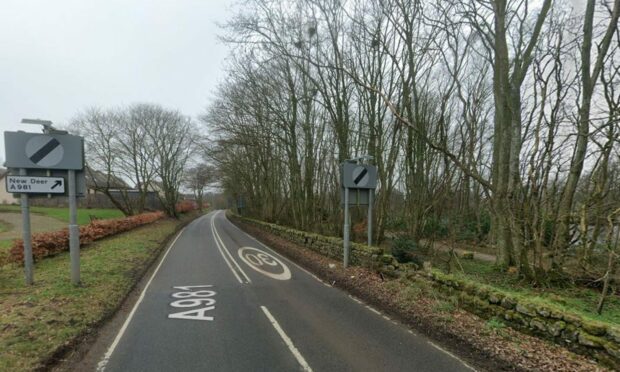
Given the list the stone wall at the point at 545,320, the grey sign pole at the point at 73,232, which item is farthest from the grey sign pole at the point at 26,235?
the stone wall at the point at 545,320

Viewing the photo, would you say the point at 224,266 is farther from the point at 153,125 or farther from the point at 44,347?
the point at 153,125

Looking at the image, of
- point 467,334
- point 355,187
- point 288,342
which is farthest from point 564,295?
point 288,342

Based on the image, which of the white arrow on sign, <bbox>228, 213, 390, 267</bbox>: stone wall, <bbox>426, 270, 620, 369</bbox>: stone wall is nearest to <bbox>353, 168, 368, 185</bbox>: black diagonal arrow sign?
<bbox>228, 213, 390, 267</bbox>: stone wall

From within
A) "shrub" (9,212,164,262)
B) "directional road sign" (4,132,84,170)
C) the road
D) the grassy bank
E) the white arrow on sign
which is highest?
"directional road sign" (4,132,84,170)

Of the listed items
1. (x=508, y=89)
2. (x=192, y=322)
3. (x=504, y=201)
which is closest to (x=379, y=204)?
(x=504, y=201)

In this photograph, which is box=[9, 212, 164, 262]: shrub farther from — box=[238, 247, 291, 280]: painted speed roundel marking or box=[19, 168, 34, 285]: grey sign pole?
box=[238, 247, 291, 280]: painted speed roundel marking

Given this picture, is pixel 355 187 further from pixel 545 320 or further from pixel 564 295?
pixel 545 320

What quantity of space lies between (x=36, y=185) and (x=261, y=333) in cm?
635

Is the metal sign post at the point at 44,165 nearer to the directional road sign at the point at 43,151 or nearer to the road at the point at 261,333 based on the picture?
the directional road sign at the point at 43,151

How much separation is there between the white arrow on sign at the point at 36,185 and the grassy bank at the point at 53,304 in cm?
222

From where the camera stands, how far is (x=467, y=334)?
5.24 meters

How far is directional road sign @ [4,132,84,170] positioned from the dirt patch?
721 cm

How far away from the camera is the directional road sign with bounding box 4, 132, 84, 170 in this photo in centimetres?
750

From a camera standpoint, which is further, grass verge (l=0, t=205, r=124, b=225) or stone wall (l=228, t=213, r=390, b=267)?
grass verge (l=0, t=205, r=124, b=225)
